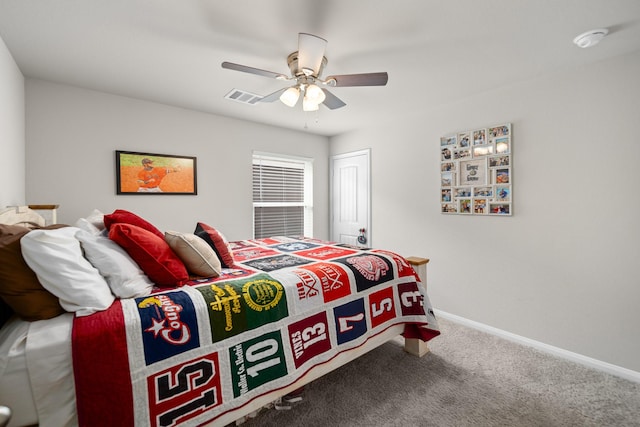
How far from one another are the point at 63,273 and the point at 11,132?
1.86m

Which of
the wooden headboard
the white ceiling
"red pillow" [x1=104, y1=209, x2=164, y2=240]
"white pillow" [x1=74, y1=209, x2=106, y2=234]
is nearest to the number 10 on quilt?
"red pillow" [x1=104, y1=209, x2=164, y2=240]

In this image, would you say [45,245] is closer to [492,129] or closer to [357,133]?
[492,129]

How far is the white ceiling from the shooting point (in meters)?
1.70

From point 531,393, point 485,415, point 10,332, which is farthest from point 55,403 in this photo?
point 531,393

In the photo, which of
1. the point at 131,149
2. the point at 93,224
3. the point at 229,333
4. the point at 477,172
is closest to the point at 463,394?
the point at 229,333

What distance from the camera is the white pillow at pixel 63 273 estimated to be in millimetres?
1172

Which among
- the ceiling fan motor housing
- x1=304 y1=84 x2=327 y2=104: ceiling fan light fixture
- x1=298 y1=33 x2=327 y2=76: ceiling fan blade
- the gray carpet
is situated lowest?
the gray carpet

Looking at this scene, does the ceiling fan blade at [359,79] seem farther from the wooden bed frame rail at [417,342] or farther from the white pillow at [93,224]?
the white pillow at [93,224]

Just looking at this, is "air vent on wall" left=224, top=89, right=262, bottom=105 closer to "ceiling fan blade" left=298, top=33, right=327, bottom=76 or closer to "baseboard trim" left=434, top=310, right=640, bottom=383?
"ceiling fan blade" left=298, top=33, right=327, bottom=76

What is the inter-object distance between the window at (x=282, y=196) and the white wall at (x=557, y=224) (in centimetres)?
193

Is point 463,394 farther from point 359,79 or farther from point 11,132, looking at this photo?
point 11,132

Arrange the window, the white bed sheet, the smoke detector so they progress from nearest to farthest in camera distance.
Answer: the white bed sheet
the smoke detector
the window

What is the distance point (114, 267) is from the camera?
4.68 feet

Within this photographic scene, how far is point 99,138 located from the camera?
115 inches
